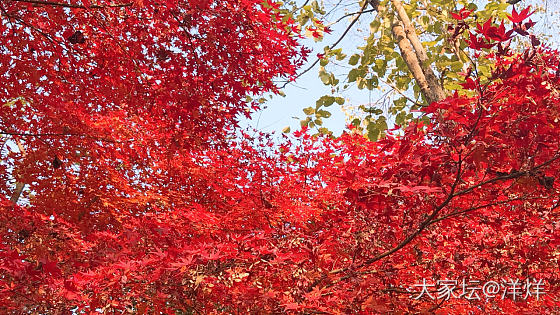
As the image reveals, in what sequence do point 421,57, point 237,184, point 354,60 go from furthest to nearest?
point 354,60, point 421,57, point 237,184

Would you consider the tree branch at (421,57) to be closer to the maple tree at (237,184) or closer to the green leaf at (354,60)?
the green leaf at (354,60)

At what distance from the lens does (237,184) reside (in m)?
6.24

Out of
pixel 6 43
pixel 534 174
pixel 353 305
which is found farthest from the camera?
pixel 6 43

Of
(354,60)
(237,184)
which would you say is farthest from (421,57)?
Answer: (237,184)

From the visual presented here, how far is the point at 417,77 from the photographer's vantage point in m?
6.84

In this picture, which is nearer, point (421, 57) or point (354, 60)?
point (421, 57)

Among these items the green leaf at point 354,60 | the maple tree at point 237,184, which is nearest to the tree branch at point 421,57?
the green leaf at point 354,60

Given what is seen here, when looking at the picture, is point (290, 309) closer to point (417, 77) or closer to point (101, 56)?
point (101, 56)

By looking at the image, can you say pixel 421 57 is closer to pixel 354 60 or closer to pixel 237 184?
pixel 354 60

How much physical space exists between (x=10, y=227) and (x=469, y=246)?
211 inches

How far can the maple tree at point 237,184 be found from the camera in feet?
9.32

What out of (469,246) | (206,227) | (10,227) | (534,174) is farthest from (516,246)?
(10,227)

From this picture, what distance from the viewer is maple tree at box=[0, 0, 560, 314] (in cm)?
284

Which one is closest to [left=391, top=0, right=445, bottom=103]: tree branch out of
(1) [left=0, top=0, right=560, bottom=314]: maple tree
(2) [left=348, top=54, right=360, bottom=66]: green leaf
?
(2) [left=348, top=54, right=360, bottom=66]: green leaf
